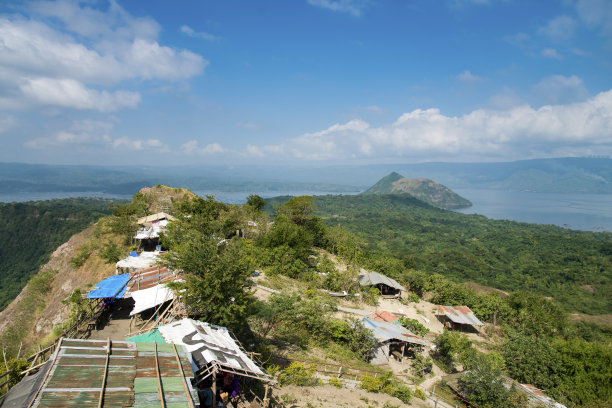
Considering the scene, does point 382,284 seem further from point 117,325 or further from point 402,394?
point 117,325

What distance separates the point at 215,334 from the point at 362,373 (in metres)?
8.76

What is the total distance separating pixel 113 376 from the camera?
6.35 m

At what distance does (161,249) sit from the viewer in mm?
23578

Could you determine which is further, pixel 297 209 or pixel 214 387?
pixel 297 209

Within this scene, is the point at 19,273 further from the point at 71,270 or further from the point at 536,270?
the point at 536,270

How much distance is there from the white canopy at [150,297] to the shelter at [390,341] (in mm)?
12202

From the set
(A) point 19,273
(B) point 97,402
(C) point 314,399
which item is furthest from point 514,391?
(A) point 19,273

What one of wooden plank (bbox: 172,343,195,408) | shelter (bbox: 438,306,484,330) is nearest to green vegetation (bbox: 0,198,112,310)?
wooden plank (bbox: 172,343,195,408)

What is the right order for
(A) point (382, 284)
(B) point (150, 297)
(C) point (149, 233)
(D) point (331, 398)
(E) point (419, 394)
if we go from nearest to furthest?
(D) point (331, 398) → (B) point (150, 297) → (E) point (419, 394) → (C) point (149, 233) → (A) point (382, 284)

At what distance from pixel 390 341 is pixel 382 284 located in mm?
12369

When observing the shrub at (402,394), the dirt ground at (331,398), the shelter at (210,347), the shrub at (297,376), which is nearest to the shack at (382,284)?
the shrub at (402,394)

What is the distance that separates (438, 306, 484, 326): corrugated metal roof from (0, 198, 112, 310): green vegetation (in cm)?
6022

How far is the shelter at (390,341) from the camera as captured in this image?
17.1 m

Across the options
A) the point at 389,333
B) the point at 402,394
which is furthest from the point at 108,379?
the point at 389,333
